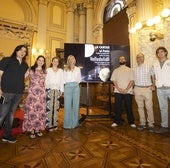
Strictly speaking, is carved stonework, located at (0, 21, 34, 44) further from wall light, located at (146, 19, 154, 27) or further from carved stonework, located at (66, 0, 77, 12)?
wall light, located at (146, 19, 154, 27)

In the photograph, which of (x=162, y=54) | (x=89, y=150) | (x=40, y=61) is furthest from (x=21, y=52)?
(x=162, y=54)

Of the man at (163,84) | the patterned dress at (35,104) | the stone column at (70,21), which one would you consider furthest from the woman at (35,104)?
the stone column at (70,21)

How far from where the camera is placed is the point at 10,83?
7.90 feet

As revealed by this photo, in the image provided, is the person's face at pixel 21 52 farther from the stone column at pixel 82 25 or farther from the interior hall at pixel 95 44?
the stone column at pixel 82 25

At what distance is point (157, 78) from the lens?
10.2 feet

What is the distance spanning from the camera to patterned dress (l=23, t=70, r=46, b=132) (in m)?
2.76

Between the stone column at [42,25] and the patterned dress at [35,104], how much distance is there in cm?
535

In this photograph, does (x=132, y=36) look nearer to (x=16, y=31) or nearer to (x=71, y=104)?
(x=71, y=104)

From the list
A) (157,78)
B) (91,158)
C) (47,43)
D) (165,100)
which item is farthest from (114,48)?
(47,43)

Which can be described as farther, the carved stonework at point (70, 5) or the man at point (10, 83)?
the carved stonework at point (70, 5)

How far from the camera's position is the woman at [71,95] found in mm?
3430

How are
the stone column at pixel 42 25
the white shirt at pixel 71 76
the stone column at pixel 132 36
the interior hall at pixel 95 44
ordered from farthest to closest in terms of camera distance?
the stone column at pixel 42 25
the stone column at pixel 132 36
the white shirt at pixel 71 76
the interior hall at pixel 95 44

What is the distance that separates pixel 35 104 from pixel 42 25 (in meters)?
6.09

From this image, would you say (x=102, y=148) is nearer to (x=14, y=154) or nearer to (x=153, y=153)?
(x=153, y=153)
